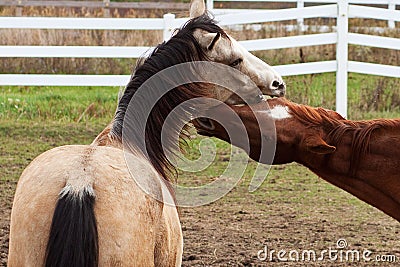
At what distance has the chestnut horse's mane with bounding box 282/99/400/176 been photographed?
11.7ft

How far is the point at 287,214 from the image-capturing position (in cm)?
648

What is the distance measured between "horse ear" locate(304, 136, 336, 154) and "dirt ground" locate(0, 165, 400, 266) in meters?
1.93

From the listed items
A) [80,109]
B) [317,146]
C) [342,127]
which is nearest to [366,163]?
[342,127]

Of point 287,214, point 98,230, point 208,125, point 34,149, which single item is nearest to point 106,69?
point 34,149

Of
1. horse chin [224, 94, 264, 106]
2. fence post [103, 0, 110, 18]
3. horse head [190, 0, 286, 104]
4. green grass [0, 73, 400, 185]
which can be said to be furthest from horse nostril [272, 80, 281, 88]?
fence post [103, 0, 110, 18]

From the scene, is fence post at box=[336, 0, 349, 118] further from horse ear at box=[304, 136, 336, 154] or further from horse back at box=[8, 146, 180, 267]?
horse back at box=[8, 146, 180, 267]

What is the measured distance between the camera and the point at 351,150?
142 inches

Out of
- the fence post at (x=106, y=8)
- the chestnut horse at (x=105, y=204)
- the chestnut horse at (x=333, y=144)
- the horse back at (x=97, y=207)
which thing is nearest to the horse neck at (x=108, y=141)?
the chestnut horse at (x=105, y=204)

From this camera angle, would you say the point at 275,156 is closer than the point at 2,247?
Yes

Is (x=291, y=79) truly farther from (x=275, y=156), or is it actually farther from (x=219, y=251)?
(x=275, y=156)

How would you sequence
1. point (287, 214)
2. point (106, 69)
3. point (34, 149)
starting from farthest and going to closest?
1. point (106, 69)
2. point (34, 149)
3. point (287, 214)

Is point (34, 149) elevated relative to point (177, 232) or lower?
lower

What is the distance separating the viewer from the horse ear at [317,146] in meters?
3.43

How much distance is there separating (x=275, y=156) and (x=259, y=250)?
2088 mm
